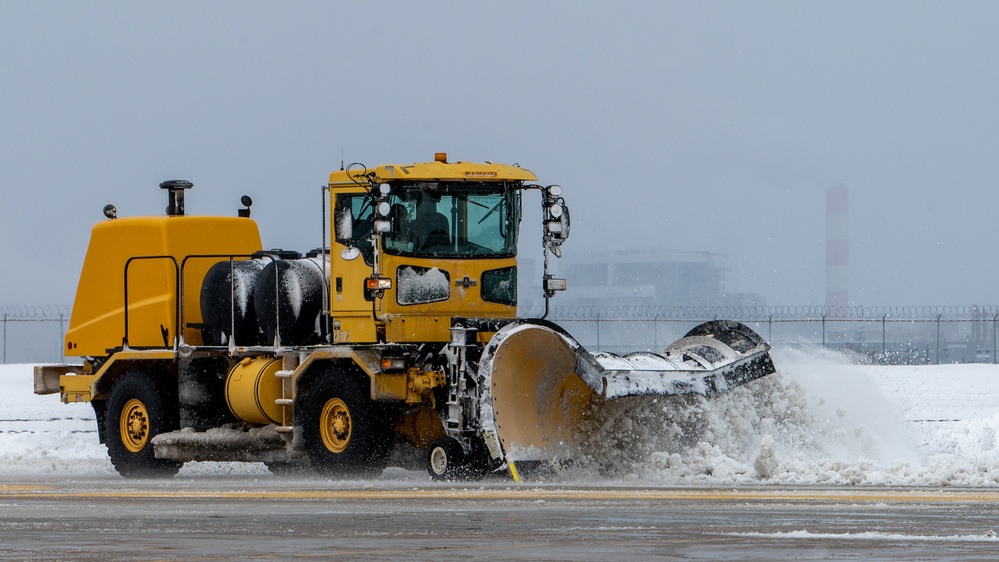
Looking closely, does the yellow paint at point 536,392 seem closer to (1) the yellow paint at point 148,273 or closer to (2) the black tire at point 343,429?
(2) the black tire at point 343,429

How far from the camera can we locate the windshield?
63.7 feet

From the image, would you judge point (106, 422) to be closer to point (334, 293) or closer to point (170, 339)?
point (170, 339)

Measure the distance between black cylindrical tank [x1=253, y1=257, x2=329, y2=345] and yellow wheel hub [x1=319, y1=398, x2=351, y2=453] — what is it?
1402mm

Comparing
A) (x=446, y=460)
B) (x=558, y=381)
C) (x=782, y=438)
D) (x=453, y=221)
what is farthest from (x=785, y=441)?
(x=453, y=221)

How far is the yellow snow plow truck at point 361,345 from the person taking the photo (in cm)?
1836

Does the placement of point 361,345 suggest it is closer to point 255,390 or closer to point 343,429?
point 343,429

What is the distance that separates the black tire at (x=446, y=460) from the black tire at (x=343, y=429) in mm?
994

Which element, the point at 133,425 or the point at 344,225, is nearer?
the point at 344,225

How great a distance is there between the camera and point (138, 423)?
2255 cm

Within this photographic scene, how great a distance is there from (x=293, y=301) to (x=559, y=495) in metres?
6.44

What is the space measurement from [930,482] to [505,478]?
13.5 feet

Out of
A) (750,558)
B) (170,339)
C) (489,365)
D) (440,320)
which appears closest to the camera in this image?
(750,558)

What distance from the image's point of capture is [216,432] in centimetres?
2164

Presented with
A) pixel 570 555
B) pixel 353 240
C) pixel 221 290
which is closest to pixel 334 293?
pixel 353 240
